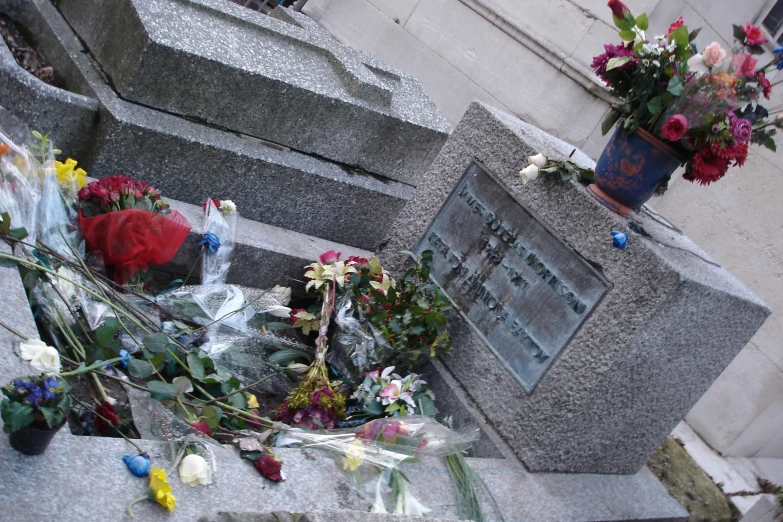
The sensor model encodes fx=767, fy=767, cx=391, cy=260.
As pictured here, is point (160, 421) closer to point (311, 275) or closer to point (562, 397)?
point (311, 275)

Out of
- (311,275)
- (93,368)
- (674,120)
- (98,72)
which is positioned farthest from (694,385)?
(98,72)

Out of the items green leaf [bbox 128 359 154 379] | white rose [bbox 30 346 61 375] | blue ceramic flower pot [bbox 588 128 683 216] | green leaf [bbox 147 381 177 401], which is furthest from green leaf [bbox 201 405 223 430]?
blue ceramic flower pot [bbox 588 128 683 216]

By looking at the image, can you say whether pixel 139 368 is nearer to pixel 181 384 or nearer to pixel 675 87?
pixel 181 384

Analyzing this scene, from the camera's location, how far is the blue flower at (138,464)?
2.02 metres

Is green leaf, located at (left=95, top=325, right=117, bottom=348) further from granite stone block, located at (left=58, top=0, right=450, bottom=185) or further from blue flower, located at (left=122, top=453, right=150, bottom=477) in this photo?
granite stone block, located at (left=58, top=0, right=450, bottom=185)

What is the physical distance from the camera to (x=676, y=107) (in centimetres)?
301

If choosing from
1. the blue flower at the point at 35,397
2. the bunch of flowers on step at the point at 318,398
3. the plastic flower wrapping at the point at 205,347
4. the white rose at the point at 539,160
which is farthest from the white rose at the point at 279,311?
the blue flower at the point at 35,397

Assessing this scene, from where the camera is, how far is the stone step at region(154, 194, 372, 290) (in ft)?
12.1

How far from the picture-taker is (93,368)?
91.0 inches

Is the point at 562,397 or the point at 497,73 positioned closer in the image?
the point at 562,397

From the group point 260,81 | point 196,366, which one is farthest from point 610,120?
point 196,366

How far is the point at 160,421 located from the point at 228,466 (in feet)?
0.96

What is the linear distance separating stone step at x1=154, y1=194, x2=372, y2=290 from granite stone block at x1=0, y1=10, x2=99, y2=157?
0.52 meters

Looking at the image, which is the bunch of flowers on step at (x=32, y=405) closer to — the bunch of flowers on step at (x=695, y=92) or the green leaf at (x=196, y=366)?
the green leaf at (x=196, y=366)
